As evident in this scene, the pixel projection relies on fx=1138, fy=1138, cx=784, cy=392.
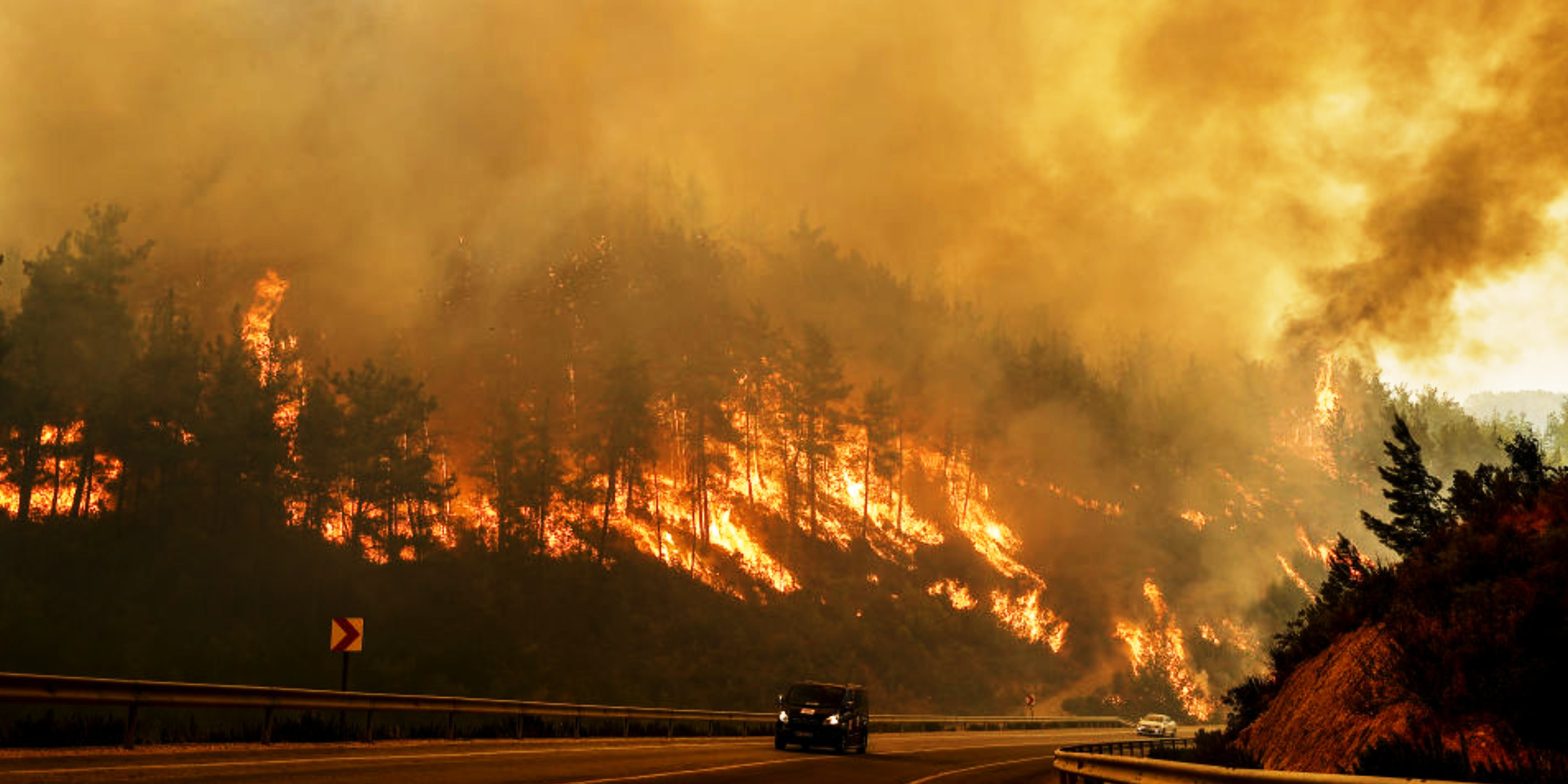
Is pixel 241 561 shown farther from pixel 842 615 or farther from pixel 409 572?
pixel 842 615

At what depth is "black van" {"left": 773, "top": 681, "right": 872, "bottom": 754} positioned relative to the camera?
30.5 m

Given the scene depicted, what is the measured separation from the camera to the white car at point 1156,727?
2484 inches

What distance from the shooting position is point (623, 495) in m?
105

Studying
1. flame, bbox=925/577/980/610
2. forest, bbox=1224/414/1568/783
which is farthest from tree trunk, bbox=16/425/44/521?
forest, bbox=1224/414/1568/783

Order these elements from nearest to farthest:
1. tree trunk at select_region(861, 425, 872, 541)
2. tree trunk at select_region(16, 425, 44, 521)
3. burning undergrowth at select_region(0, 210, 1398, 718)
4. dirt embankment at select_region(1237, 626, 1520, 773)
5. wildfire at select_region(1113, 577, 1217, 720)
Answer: dirt embankment at select_region(1237, 626, 1520, 773), tree trunk at select_region(16, 425, 44, 521), burning undergrowth at select_region(0, 210, 1398, 718), wildfire at select_region(1113, 577, 1217, 720), tree trunk at select_region(861, 425, 872, 541)

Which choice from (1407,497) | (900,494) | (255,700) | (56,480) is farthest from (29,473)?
(1407,497)

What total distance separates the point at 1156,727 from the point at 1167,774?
56786 mm

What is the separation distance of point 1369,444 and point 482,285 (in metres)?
144

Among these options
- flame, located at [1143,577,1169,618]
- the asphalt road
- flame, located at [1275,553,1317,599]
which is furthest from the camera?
flame, located at [1275,553,1317,599]

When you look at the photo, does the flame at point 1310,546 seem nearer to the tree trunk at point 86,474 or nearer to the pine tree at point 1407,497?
the pine tree at point 1407,497

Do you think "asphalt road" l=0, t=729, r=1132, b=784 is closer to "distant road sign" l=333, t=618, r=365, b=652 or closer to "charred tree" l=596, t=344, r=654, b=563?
"distant road sign" l=333, t=618, r=365, b=652

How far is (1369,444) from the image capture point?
18688 cm

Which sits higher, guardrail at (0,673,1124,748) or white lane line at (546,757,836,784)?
guardrail at (0,673,1124,748)

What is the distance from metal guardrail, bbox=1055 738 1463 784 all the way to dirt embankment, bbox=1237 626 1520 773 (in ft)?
12.0
